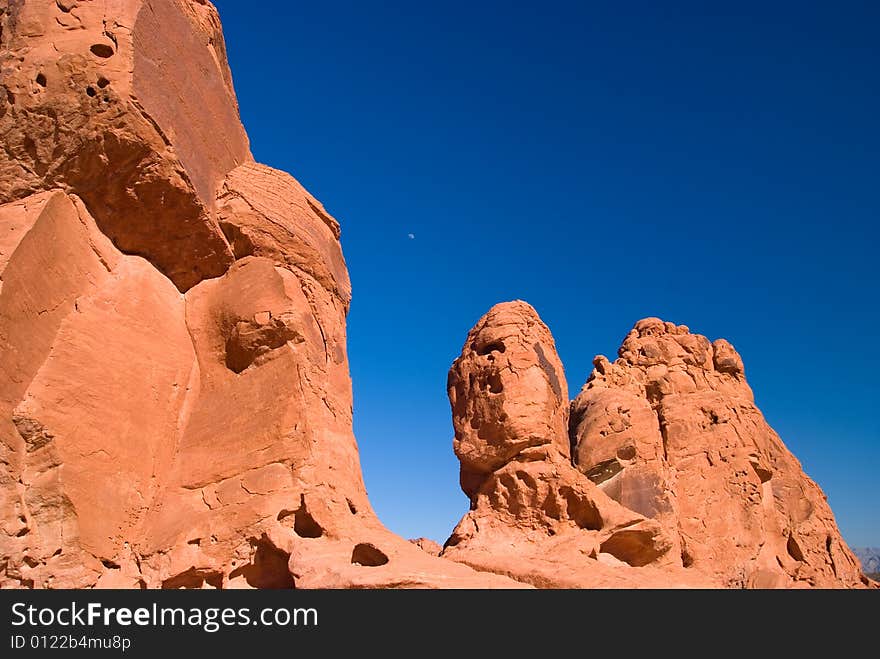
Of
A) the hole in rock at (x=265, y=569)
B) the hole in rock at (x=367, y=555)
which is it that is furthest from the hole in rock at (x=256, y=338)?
the hole in rock at (x=367, y=555)

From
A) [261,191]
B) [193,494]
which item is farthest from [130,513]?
[261,191]

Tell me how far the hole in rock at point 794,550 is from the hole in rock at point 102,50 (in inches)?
677

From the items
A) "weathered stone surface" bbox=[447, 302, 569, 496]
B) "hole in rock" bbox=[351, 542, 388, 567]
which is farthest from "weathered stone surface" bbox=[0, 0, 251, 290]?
"weathered stone surface" bbox=[447, 302, 569, 496]

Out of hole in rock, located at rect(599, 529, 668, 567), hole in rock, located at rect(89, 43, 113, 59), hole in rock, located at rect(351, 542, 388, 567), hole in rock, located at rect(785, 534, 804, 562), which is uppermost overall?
hole in rock, located at rect(89, 43, 113, 59)

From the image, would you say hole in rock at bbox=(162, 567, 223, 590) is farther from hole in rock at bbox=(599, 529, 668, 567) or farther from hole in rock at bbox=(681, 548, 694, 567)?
hole in rock at bbox=(681, 548, 694, 567)

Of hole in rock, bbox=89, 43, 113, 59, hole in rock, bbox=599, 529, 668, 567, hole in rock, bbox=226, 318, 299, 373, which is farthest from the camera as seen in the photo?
hole in rock, bbox=599, 529, 668, 567

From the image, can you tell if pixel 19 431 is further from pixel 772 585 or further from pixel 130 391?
pixel 772 585

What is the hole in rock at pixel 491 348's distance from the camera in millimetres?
14445

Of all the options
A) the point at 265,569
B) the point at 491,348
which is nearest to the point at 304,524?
the point at 265,569

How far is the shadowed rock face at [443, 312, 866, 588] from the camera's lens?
1273 centimetres

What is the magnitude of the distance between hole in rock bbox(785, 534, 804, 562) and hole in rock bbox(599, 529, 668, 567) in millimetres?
7214
